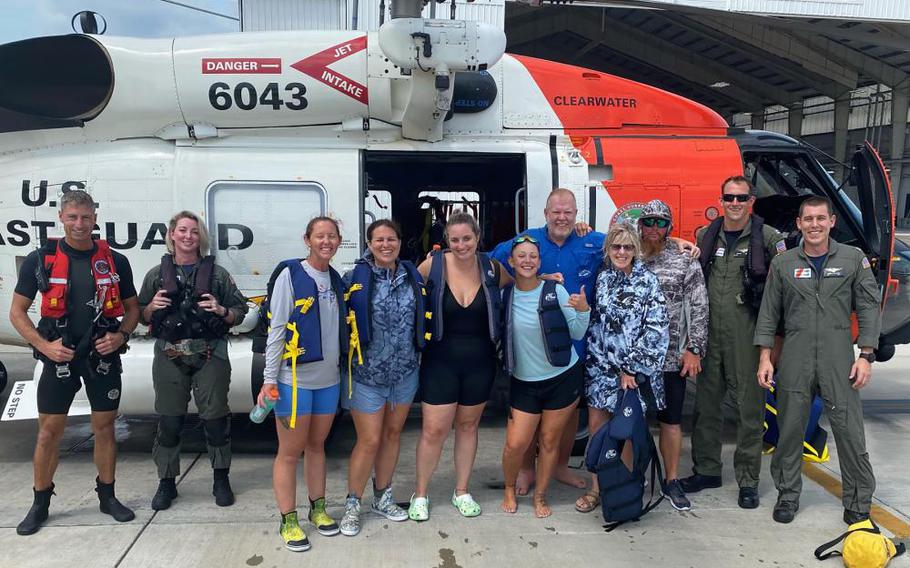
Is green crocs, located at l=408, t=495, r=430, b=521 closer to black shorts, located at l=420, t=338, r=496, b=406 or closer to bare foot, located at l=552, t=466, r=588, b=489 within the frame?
black shorts, located at l=420, t=338, r=496, b=406

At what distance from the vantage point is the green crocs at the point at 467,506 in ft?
12.2

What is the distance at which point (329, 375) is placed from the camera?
10.7 feet

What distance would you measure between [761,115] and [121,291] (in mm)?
40848

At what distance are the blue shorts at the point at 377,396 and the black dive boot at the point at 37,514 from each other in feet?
6.10

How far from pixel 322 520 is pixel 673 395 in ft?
7.26

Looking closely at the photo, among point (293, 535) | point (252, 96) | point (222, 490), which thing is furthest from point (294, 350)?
point (252, 96)

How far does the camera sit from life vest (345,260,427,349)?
328 centimetres

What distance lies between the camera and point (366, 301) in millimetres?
3281

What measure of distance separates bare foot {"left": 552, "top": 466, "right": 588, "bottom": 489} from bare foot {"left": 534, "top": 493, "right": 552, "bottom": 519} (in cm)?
43

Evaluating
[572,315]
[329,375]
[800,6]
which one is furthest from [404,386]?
[800,6]

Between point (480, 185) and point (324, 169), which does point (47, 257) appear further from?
point (480, 185)

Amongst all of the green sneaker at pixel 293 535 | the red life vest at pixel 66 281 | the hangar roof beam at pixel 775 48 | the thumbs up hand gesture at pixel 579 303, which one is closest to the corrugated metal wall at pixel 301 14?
A: the red life vest at pixel 66 281

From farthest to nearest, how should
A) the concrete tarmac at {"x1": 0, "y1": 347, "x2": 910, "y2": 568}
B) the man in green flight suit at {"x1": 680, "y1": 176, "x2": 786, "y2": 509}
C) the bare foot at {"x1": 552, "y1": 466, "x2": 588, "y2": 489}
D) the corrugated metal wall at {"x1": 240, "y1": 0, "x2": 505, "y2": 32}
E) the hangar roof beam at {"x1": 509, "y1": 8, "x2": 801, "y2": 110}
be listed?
the hangar roof beam at {"x1": 509, "y1": 8, "x2": 801, "y2": 110}
the corrugated metal wall at {"x1": 240, "y1": 0, "x2": 505, "y2": 32}
the bare foot at {"x1": 552, "y1": 466, "x2": 588, "y2": 489}
the man in green flight suit at {"x1": 680, "y1": 176, "x2": 786, "y2": 509}
the concrete tarmac at {"x1": 0, "y1": 347, "x2": 910, "y2": 568}

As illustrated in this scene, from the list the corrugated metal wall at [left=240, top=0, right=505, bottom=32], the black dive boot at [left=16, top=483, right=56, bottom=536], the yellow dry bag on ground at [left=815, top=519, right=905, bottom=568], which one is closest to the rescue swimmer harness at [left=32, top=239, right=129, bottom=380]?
the black dive boot at [left=16, top=483, right=56, bottom=536]
